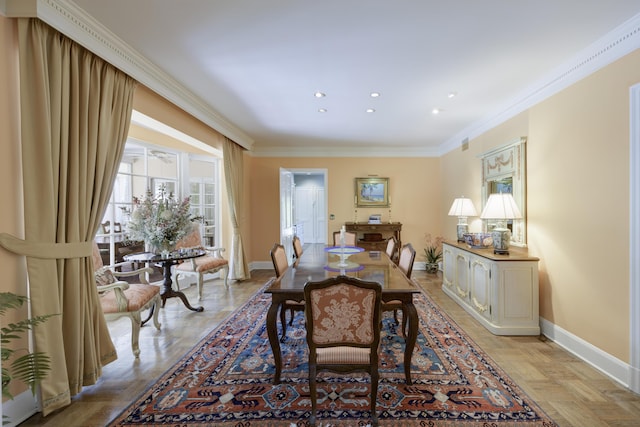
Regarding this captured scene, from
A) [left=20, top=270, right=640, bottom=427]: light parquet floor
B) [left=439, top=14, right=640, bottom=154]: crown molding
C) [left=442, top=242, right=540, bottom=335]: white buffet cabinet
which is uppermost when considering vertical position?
[left=439, top=14, right=640, bottom=154]: crown molding

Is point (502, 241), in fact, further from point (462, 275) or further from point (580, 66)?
point (580, 66)

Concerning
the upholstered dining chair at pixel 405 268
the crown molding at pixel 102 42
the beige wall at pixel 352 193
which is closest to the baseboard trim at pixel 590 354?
the upholstered dining chair at pixel 405 268

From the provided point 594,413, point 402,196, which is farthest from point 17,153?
point 402,196

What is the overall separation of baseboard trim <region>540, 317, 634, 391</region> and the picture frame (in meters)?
3.57

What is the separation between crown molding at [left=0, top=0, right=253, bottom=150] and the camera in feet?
5.74

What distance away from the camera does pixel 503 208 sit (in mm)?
3164

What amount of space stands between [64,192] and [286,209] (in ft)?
13.6

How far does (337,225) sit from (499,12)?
4.68 metres

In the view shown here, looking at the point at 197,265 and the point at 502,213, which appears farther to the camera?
the point at 197,265

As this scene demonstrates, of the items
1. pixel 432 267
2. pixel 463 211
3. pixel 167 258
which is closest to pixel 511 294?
pixel 463 211

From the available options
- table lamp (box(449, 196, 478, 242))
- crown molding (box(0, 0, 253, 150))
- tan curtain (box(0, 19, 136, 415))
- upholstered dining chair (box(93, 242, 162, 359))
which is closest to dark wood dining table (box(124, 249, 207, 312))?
upholstered dining chair (box(93, 242, 162, 359))

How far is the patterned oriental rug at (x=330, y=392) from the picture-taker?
1.81 m

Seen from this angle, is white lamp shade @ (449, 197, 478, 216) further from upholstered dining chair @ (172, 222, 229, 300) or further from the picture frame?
upholstered dining chair @ (172, 222, 229, 300)

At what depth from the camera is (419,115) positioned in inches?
161
